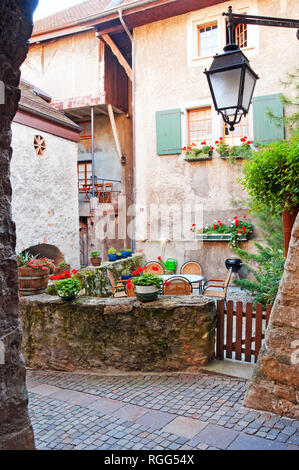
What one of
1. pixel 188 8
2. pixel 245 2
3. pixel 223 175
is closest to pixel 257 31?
pixel 245 2

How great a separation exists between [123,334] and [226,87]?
9.02 feet

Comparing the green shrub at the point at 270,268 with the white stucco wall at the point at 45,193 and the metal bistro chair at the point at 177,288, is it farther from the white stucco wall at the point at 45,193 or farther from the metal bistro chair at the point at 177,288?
the white stucco wall at the point at 45,193

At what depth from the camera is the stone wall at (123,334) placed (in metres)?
3.95

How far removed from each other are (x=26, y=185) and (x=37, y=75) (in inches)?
237

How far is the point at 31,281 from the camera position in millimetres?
4727

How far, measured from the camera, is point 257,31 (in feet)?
30.1

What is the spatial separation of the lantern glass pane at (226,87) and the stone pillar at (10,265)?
2.16 m

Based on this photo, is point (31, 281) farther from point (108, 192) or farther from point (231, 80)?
point (108, 192)

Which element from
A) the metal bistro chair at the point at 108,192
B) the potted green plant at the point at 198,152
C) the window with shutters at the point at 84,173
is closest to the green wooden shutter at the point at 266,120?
the potted green plant at the point at 198,152

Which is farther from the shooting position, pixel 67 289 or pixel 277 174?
pixel 67 289

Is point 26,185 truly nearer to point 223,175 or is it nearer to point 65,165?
point 65,165

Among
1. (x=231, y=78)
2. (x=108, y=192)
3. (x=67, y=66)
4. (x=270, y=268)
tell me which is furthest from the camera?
(x=108, y=192)

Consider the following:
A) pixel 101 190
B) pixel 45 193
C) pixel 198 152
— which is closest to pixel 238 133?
pixel 198 152

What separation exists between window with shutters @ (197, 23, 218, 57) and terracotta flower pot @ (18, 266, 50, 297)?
8.16 m
